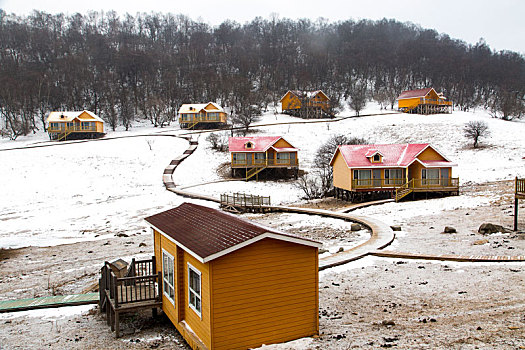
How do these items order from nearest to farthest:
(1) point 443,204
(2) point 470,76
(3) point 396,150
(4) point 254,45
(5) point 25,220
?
(1) point 443,204 → (5) point 25,220 → (3) point 396,150 → (2) point 470,76 → (4) point 254,45

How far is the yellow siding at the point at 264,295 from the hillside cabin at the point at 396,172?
27432mm

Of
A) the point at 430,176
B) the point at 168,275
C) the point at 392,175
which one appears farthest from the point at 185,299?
the point at 430,176

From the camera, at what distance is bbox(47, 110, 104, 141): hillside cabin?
73250 millimetres

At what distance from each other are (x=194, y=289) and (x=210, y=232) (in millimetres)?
1471

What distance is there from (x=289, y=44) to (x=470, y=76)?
5782cm

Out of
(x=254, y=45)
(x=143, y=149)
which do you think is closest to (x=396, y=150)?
(x=143, y=149)

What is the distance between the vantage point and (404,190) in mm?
36438

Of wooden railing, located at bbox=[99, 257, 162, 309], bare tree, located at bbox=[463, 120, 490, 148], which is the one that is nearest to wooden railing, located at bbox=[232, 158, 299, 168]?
bare tree, located at bbox=[463, 120, 490, 148]

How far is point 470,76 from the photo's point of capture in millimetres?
122125

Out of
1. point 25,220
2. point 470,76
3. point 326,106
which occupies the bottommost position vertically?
point 25,220

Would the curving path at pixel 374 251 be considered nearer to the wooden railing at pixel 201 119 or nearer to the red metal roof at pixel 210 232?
the red metal roof at pixel 210 232

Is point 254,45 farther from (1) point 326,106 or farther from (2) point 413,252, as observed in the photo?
(2) point 413,252

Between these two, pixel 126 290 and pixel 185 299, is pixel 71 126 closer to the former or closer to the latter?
pixel 126 290

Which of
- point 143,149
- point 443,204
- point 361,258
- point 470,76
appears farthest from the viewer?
point 470,76
